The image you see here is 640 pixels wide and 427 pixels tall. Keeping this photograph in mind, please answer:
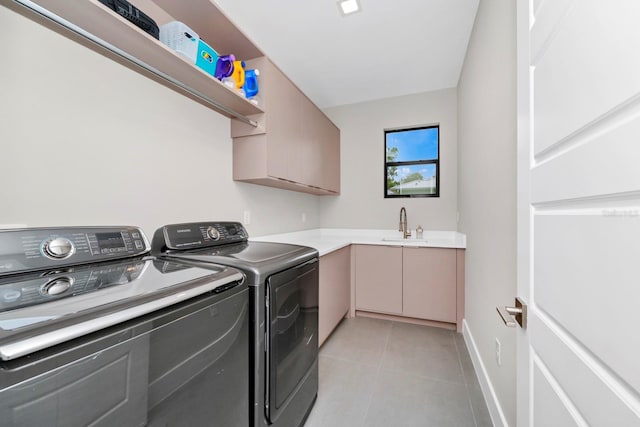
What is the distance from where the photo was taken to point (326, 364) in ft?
6.57

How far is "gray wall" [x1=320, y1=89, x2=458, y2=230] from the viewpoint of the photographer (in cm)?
303

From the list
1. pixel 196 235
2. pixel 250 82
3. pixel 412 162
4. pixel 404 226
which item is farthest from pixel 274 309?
pixel 412 162

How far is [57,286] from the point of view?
0.66m

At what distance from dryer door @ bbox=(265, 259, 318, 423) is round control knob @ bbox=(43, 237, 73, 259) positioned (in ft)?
2.23

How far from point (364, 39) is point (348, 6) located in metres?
0.40

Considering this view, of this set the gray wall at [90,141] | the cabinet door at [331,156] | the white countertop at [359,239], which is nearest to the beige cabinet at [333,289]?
the white countertop at [359,239]

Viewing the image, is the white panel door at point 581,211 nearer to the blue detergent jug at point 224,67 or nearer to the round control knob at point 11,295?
the round control knob at point 11,295

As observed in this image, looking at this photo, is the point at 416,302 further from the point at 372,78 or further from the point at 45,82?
the point at 45,82

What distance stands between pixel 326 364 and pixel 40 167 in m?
2.04

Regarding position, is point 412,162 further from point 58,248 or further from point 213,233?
point 58,248

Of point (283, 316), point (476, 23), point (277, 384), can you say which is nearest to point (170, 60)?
point (283, 316)

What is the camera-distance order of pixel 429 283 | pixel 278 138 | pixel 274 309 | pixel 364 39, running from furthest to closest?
pixel 429 283 < pixel 364 39 < pixel 278 138 < pixel 274 309

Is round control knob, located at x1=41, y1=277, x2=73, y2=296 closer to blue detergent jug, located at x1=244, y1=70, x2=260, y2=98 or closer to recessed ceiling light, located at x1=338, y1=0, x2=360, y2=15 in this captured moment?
blue detergent jug, located at x1=244, y1=70, x2=260, y2=98

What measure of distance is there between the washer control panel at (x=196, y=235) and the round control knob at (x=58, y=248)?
1.24 ft
